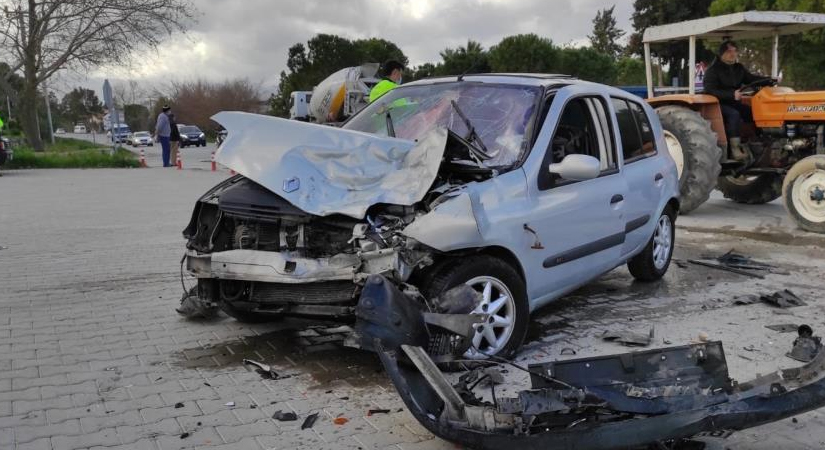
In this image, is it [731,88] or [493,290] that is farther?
[731,88]

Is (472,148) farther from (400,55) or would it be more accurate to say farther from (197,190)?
(400,55)

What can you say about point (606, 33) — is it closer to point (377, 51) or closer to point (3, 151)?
point (377, 51)

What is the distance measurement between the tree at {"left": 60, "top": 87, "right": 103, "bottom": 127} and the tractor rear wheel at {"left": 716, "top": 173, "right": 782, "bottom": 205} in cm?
8292

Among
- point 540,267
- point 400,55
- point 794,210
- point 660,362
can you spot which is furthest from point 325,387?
point 400,55

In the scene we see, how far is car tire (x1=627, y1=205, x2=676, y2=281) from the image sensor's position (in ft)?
21.6

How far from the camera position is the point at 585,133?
5.50 m

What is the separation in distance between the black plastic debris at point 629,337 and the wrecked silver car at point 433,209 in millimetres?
439

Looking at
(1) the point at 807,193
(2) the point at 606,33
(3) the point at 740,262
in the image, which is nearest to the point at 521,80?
(3) the point at 740,262

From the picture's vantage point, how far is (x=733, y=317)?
18.4 ft

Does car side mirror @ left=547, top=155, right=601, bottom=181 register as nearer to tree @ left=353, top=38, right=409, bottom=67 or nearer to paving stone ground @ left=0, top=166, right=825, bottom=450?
paving stone ground @ left=0, top=166, right=825, bottom=450

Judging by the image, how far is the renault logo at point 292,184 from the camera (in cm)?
436

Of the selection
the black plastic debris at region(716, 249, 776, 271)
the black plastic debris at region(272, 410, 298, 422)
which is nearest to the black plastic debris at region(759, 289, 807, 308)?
the black plastic debris at region(716, 249, 776, 271)

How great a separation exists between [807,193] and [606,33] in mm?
62715

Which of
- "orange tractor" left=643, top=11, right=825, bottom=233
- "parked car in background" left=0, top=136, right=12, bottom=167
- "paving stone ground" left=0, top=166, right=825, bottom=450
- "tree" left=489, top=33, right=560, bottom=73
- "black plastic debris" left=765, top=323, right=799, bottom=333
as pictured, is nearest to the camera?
"paving stone ground" left=0, top=166, right=825, bottom=450
